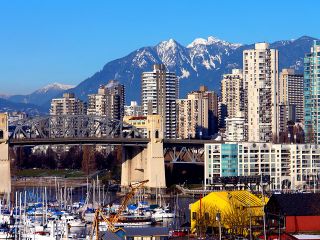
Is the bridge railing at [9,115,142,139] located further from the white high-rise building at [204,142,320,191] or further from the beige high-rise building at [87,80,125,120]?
the beige high-rise building at [87,80,125,120]

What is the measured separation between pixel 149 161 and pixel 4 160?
10.9m

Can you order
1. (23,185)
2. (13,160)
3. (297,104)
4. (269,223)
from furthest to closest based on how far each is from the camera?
(297,104) → (13,160) → (23,185) → (269,223)

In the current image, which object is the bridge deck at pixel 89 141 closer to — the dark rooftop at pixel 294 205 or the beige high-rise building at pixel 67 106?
the dark rooftop at pixel 294 205

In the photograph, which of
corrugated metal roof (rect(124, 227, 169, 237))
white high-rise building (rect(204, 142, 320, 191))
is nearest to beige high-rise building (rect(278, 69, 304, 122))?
white high-rise building (rect(204, 142, 320, 191))

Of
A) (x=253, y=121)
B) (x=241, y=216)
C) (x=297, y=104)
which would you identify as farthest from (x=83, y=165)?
(x=241, y=216)

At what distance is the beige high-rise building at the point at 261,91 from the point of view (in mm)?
106812

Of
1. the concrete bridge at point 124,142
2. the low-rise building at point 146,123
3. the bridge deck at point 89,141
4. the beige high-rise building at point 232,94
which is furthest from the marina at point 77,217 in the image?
the beige high-rise building at point 232,94

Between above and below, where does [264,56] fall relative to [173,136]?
above

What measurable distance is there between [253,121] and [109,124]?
17523 millimetres

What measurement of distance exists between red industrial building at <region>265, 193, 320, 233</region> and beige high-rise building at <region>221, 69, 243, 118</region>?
294ft

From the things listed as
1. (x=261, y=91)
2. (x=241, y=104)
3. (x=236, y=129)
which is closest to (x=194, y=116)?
(x=241, y=104)

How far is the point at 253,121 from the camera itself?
107 metres

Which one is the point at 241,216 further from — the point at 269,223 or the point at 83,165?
the point at 83,165

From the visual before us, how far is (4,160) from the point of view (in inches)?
3076
